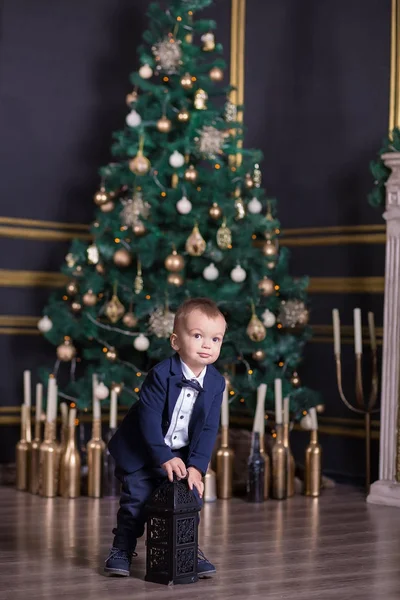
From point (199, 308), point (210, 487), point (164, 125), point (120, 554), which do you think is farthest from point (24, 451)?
point (199, 308)

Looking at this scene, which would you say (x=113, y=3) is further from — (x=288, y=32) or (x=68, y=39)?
(x=288, y=32)

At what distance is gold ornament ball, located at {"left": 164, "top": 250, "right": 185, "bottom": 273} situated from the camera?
5262 millimetres

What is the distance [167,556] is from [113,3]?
12.6ft

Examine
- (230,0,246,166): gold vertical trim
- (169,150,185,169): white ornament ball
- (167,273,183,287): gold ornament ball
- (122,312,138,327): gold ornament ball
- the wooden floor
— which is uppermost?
(230,0,246,166): gold vertical trim

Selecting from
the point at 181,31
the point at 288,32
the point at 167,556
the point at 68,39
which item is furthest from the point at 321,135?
the point at 167,556

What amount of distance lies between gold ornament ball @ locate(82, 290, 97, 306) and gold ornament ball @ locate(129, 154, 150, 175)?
64cm

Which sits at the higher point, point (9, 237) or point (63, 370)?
point (9, 237)

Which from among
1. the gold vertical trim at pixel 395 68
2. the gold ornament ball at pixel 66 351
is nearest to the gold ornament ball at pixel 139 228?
the gold ornament ball at pixel 66 351

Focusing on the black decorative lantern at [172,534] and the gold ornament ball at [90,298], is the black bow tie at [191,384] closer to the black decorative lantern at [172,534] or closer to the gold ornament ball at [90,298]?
the black decorative lantern at [172,534]

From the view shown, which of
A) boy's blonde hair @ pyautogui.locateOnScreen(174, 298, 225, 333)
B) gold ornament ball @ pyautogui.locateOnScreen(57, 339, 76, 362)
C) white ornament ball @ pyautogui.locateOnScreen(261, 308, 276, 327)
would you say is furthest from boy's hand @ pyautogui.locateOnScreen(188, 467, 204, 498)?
gold ornament ball @ pyautogui.locateOnScreen(57, 339, 76, 362)

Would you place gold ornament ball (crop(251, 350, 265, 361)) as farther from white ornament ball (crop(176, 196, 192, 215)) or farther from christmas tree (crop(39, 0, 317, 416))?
white ornament ball (crop(176, 196, 192, 215))

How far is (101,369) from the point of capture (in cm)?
542

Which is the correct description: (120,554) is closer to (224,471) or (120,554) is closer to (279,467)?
(224,471)

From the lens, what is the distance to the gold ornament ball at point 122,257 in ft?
17.6
